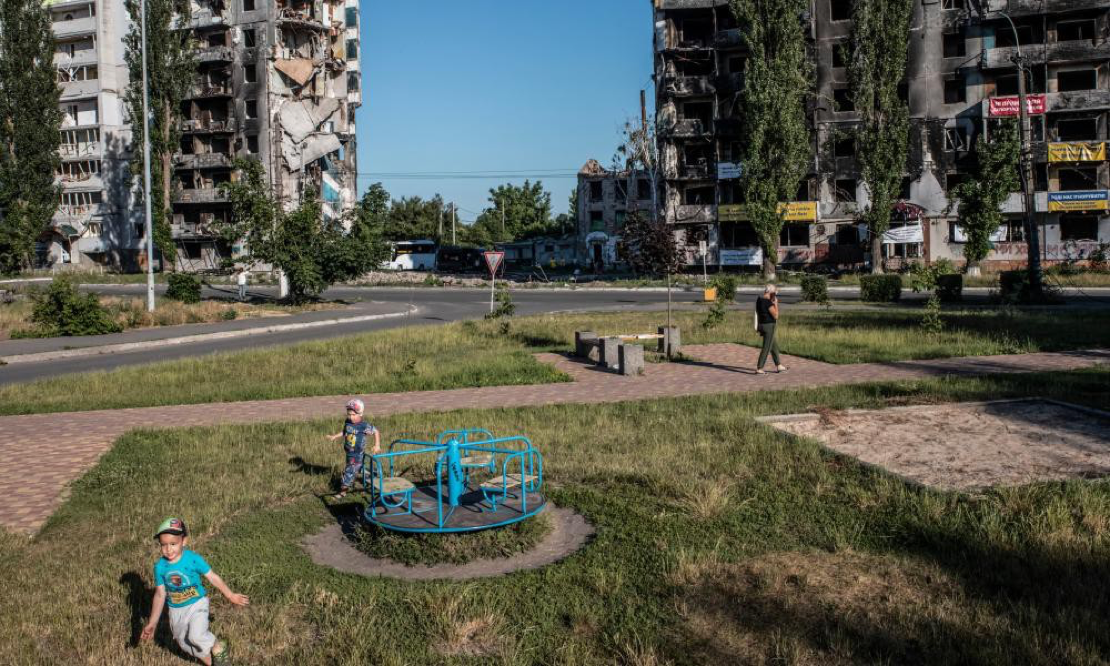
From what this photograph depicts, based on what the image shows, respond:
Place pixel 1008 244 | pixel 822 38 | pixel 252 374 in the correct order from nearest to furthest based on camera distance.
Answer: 1. pixel 252 374
2. pixel 1008 244
3. pixel 822 38

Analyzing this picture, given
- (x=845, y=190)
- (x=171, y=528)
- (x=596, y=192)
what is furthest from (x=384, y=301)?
(x=596, y=192)

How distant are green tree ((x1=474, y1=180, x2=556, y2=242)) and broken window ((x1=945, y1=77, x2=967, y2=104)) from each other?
186ft

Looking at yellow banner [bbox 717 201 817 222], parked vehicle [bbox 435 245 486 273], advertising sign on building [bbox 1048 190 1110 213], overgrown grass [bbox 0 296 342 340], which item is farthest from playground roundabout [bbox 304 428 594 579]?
parked vehicle [bbox 435 245 486 273]

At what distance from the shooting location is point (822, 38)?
54.9 meters

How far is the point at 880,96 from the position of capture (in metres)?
50.0

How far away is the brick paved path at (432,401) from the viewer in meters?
10.3

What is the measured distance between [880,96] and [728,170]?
981cm

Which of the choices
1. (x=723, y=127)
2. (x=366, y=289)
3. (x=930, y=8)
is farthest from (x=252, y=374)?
(x=930, y=8)

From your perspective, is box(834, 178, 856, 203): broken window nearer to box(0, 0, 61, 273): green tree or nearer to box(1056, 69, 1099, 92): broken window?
box(1056, 69, 1099, 92): broken window

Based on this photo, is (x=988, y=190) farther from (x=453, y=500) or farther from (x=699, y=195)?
(x=453, y=500)

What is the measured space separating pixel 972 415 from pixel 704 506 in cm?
596

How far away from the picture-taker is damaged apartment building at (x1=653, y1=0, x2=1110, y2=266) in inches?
2000

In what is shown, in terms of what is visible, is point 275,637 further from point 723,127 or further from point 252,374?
point 723,127

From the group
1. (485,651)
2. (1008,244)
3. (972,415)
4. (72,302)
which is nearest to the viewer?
(485,651)
